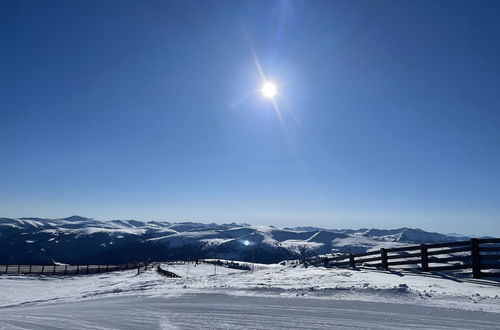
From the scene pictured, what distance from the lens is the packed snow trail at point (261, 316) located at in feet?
25.8

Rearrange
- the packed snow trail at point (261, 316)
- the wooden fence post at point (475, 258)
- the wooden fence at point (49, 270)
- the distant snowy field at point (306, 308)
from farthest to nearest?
the wooden fence at point (49, 270)
the wooden fence post at point (475, 258)
the distant snowy field at point (306, 308)
the packed snow trail at point (261, 316)

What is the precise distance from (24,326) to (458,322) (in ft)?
32.4

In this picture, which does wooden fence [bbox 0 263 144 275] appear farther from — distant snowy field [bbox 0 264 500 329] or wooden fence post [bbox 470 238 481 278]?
wooden fence post [bbox 470 238 481 278]

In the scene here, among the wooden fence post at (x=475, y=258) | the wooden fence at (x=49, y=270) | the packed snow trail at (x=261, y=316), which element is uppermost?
the wooden fence post at (x=475, y=258)

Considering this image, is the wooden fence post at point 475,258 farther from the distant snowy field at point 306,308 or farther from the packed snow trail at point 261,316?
the packed snow trail at point 261,316

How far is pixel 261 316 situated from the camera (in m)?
8.89

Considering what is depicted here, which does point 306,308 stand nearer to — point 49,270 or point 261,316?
point 261,316

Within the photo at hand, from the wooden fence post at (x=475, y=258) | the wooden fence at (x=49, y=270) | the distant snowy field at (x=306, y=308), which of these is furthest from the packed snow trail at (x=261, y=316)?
the wooden fence at (x=49, y=270)

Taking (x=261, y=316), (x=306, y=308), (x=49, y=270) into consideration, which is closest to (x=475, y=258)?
(x=306, y=308)

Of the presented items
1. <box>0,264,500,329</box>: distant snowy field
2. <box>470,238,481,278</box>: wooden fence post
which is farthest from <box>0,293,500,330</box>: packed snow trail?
<box>470,238,481,278</box>: wooden fence post

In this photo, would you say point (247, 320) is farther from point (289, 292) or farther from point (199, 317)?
point (289, 292)

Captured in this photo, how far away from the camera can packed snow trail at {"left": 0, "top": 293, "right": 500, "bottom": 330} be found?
25.8ft

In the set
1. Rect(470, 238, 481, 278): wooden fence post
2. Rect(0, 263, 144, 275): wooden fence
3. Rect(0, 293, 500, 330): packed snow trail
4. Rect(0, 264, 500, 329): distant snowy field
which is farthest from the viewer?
Rect(0, 263, 144, 275): wooden fence

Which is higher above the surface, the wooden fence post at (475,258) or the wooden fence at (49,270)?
the wooden fence post at (475,258)
